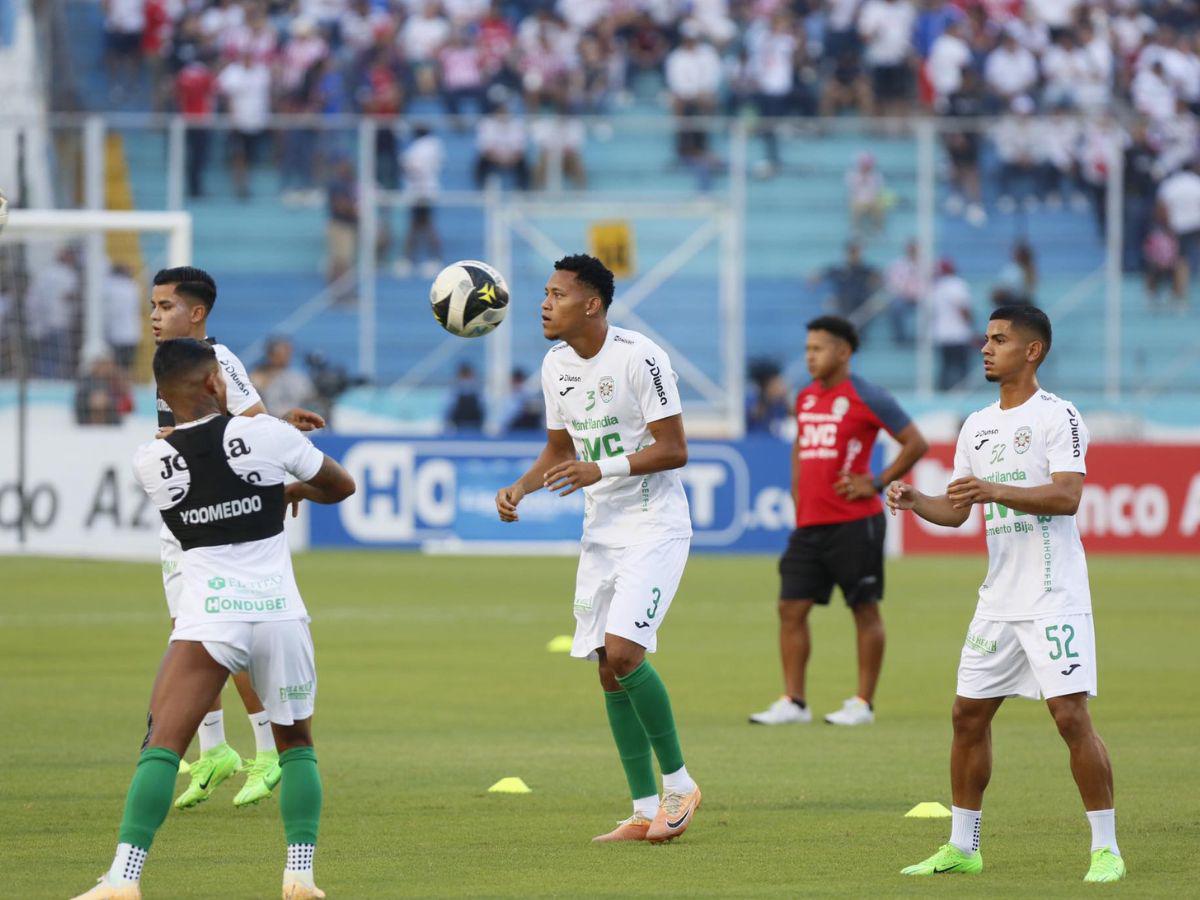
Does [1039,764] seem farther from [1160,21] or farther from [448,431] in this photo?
[1160,21]

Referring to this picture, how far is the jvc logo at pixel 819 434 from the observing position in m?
13.0

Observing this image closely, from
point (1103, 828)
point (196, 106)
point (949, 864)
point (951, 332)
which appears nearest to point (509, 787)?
point (949, 864)

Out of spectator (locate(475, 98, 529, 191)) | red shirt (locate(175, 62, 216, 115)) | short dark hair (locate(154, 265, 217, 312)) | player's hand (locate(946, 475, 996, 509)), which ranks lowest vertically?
player's hand (locate(946, 475, 996, 509))

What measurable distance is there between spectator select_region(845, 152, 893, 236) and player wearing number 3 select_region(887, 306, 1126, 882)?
23.0m

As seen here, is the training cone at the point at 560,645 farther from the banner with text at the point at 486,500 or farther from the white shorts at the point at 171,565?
the banner with text at the point at 486,500

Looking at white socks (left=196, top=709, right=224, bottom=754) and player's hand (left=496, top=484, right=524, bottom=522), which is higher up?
player's hand (left=496, top=484, right=524, bottom=522)

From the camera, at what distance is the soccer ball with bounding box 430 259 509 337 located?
962cm

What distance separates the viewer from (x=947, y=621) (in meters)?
18.6

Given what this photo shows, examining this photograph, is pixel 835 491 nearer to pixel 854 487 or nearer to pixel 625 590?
pixel 854 487

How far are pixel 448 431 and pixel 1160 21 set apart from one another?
15.0m

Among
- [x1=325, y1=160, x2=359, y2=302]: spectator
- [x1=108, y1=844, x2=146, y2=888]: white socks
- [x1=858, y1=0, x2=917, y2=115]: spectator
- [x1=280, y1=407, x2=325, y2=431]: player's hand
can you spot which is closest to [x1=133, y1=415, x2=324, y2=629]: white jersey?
[x1=108, y1=844, x2=146, y2=888]: white socks

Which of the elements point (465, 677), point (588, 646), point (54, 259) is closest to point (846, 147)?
point (54, 259)

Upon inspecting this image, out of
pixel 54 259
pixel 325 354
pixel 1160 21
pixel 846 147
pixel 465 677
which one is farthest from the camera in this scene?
pixel 1160 21

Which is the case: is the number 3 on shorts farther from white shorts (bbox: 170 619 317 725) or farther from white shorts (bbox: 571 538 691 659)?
white shorts (bbox: 170 619 317 725)
